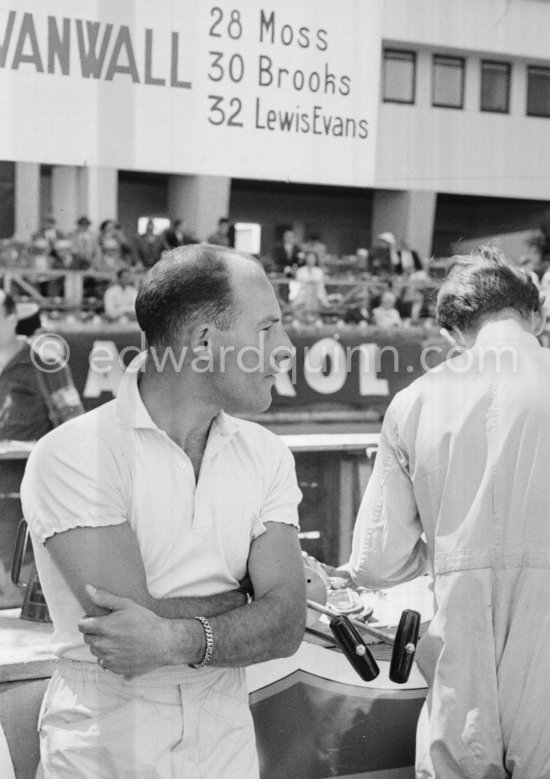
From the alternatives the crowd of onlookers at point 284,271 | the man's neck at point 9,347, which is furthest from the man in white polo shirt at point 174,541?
the crowd of onlookers at point 284,271

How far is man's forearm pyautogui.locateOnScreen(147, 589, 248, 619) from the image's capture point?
142 cm

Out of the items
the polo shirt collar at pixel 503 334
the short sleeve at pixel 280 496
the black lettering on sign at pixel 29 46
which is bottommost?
the short sleeve at pixel 280 496

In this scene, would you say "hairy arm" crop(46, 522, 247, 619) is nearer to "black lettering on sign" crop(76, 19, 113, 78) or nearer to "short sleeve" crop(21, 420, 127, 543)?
"short sleeve" crop(21, 420, 127, 543)

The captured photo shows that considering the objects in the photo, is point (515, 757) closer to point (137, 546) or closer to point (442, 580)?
point (442, 580)

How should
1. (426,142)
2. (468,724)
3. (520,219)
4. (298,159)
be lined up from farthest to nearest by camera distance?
1. (520,219)
2. (426,142)
3. (298,159)
4. (468,724)

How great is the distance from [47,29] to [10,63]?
0.10 meters

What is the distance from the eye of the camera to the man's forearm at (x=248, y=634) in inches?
54.2

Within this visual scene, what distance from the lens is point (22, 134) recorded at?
1.81 m

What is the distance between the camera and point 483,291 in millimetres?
1830

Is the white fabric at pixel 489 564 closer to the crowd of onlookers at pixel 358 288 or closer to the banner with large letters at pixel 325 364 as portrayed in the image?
the banner with large letters at pixel 325 364

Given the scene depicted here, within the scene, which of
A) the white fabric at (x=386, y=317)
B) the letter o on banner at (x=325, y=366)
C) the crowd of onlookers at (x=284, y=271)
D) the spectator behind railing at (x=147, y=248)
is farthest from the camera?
the white fabric at (x=386, y=317)

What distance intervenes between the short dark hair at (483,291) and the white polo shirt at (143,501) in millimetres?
580

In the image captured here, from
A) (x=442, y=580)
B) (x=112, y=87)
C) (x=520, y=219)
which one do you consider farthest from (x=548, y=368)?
(x=520, y=219)

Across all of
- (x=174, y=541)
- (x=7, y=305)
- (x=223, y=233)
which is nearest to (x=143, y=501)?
(x=174, y=541)
